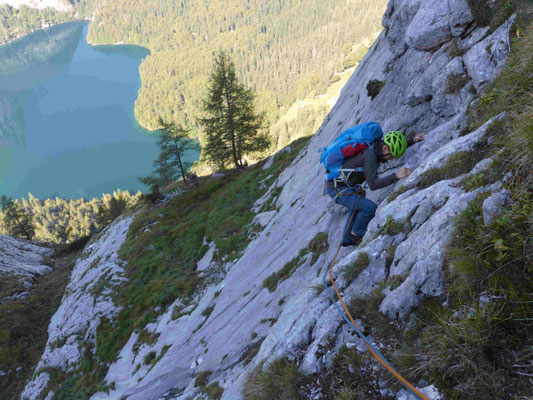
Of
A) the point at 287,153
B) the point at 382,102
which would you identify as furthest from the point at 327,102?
the point at 382,102

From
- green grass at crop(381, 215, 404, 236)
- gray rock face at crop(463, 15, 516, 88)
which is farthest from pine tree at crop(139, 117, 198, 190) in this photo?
green grass at crop(381, 215, 404, 236)

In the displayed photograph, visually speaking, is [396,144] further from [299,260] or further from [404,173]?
[299,260]

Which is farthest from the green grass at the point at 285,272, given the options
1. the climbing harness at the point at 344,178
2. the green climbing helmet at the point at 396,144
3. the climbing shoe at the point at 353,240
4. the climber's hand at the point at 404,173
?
the green climbing helmet at the point at 396,144

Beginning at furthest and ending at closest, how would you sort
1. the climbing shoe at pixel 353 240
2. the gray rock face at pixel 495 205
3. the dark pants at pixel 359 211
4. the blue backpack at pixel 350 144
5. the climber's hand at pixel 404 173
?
the climbing shoe at pixel 353 240 < the dark pants at pixel 359 211 < the blue backpack at pixel 350 144 < the climber's hand at pixel 404 173 < the gray rock face at pixel 495 205

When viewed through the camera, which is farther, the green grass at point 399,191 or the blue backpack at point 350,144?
the blue backpack at point 350,144

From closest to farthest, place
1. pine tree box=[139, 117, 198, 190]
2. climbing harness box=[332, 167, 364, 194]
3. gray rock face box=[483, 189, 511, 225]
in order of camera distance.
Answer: gray rock face box=[483, 189, 511, 225]
climbing harness box=[332, 167, 364, 194]
pine tree box=[139, 117, 198, 190]

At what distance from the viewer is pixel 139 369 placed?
1410 centimetres

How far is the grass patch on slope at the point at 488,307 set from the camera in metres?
2.69

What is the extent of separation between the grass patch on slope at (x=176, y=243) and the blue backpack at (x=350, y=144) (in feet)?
35.5

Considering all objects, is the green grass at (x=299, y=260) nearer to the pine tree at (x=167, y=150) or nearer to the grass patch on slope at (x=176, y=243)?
the grass patch on slope at (x=176, y=243)

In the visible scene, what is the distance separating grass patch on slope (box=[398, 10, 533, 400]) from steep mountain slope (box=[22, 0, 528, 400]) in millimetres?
333

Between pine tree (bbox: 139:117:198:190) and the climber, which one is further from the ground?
pine tree (bbox: 139:117:198:190)

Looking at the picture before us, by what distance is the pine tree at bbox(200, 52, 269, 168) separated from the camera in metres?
33.9

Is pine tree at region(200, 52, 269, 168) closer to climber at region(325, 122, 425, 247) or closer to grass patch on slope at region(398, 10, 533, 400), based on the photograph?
climber at region(325, 122, 425, 247)
